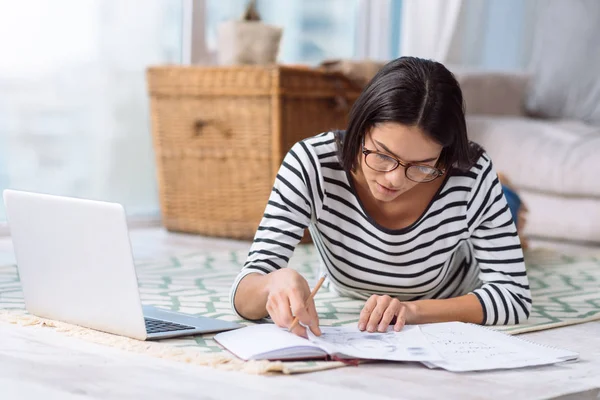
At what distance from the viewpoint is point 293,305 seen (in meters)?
1.41

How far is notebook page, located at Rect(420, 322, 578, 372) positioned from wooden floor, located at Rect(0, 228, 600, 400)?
0.05 feet

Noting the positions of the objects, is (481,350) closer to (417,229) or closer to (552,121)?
(417,229)

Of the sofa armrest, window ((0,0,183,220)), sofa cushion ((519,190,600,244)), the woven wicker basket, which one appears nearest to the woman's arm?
the woven wicker basket

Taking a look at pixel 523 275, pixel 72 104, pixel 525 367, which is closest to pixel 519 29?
pixel 72 104

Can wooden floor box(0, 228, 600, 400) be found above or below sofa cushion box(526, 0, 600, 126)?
below

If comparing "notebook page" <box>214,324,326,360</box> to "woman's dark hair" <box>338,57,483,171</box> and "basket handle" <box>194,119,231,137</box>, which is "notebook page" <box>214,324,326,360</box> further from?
"basket handle" <box>194,119,231,137</box>

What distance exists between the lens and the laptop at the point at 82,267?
4.61 ft

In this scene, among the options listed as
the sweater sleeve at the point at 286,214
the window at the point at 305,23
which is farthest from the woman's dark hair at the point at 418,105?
the window at the point at 305,23

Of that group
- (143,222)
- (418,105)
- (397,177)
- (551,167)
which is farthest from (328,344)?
(143,222)

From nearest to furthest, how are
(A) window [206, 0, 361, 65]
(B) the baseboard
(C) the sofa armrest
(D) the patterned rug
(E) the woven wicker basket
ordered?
(D) the patterned rug
(E) the woven wicker basket
(B) the baseboard
(A) window [206, 0, 361, 65]
(C) the sofa armrest

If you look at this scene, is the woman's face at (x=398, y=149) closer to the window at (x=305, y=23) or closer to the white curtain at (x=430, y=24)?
the window at (x=305, y=23)

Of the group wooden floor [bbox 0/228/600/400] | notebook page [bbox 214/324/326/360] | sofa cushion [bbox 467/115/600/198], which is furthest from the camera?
sofa cushion [bbox 467/115/600/198]

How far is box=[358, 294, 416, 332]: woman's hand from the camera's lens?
1.51 m

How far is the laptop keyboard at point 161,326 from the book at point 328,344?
10cm
